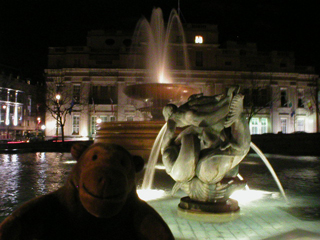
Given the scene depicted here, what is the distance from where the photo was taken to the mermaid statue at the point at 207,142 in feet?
13.1

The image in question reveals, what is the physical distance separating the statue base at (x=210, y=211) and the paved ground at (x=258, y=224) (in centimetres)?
9

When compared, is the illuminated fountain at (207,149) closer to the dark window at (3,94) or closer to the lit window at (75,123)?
the lit window at (75,123)

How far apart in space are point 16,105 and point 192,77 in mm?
42554

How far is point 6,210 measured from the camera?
4801 millimetres

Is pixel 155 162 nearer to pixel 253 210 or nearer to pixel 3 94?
pixel 253 210

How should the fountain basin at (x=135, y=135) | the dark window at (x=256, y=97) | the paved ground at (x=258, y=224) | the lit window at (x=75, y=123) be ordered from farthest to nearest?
the lit window at (x=75, y=123) → the dark window at (x=256, y=97) → the fountain basin at (x=135, y=135) → the paved ground at (x=258, y=224)

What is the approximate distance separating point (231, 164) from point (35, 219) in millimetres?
3034

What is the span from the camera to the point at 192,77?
48.7m

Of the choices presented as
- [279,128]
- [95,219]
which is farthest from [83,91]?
[95,219]

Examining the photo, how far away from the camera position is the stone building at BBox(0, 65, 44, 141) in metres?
64.6

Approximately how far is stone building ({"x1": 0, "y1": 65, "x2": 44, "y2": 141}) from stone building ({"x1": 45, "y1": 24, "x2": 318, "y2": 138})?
66.2 ft

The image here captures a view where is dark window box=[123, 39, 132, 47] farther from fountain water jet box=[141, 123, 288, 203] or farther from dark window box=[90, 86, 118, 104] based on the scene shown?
fountain water jet box=[141, 123, 288, 203]

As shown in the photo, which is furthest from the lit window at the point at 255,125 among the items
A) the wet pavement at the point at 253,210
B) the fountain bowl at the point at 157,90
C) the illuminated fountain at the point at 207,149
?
the illuminated fountain at the point at 207,149

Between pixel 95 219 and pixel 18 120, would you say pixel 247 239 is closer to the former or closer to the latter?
pixel 95 219
